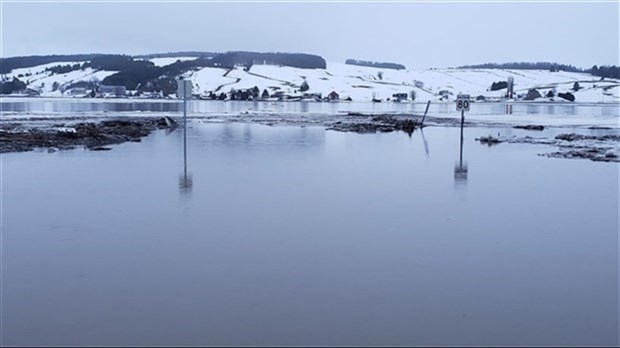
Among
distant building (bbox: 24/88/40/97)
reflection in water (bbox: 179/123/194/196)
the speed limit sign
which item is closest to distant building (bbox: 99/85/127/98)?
distant building (bbox: 24/88/40/97)

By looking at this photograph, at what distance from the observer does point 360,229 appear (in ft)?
30.2

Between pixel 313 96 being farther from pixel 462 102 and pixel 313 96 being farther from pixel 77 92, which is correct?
pixel 462 102

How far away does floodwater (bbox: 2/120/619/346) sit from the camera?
5555 mm

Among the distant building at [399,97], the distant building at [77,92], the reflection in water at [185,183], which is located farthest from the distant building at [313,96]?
the reflection in water at [185,183]

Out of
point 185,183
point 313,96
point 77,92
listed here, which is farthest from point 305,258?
point 77,92

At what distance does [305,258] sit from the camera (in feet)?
25.1

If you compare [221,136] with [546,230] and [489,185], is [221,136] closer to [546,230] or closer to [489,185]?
[489,185]

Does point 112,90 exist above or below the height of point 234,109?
above

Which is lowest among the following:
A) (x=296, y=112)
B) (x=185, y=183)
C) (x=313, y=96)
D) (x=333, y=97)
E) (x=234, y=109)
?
(x=185, y=183)

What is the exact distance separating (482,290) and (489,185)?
736 cm

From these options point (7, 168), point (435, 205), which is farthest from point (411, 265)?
point (7, 168)

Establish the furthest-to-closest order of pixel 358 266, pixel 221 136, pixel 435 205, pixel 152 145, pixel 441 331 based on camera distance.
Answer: pixel 221 136, pixel 152 145, pixel 435 205, pixel 358 266, pixel 441 331

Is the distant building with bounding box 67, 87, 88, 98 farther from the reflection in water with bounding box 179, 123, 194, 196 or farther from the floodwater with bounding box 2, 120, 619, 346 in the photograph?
the floodwater with bounding box 2, 120, 619, 346

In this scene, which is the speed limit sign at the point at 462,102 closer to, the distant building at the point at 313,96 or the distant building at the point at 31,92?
the distant building at the point at 313,96
